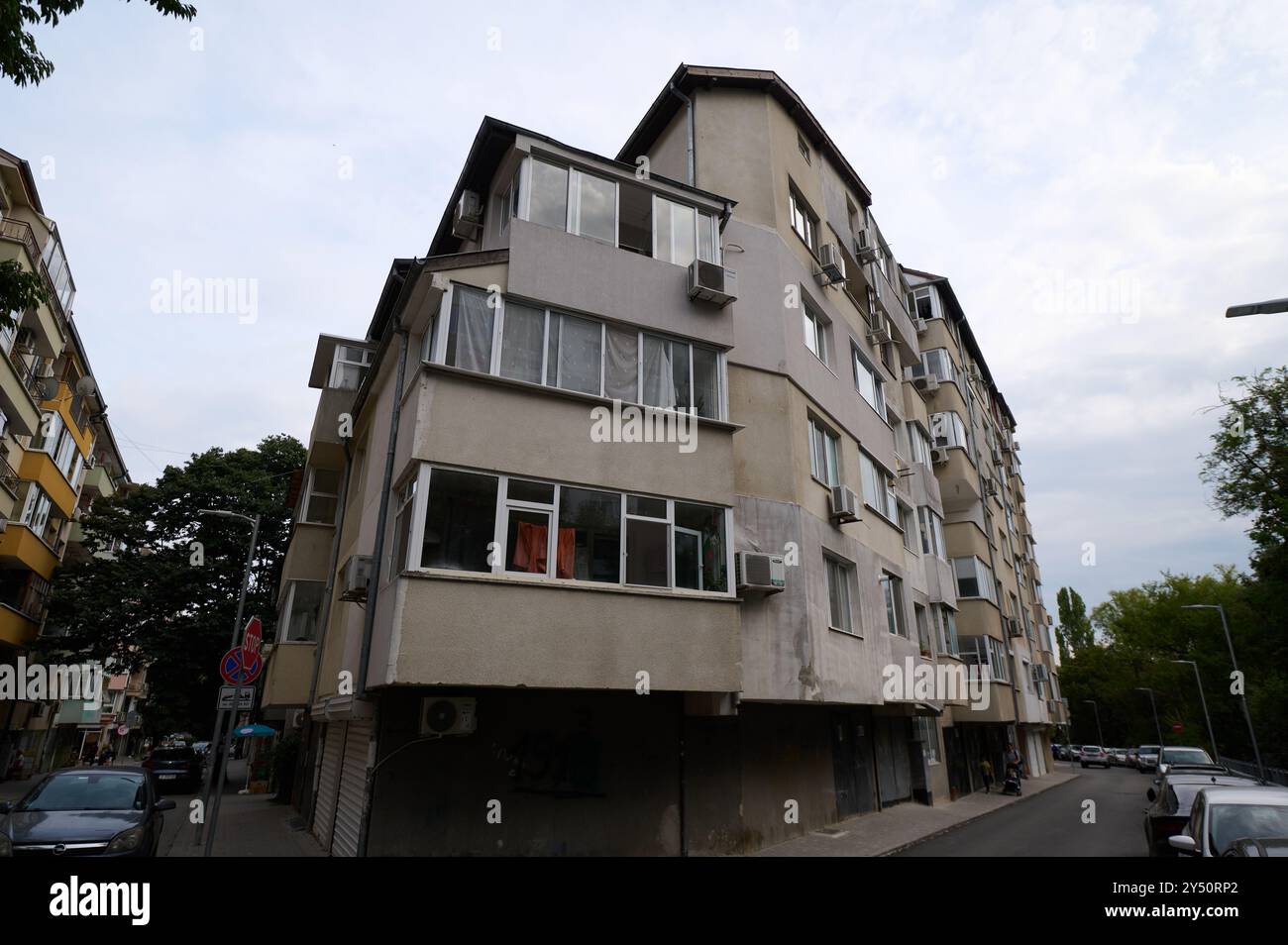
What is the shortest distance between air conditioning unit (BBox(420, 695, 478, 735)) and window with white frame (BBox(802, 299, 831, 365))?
11.1m

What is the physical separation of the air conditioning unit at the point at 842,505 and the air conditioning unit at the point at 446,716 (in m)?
8.69

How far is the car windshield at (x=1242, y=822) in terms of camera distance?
7.12 meters

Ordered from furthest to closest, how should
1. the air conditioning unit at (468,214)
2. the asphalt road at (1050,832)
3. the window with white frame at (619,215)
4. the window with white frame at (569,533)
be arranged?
the air conditioning unit at (468,214)
the asphalt road at (1050,832)
the window with white frame at (619,215)
the window with white frame at (569,533)

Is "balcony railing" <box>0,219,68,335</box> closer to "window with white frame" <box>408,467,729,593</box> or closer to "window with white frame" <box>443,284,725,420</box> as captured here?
"window with white frame" <box>443,284,725,420</box>

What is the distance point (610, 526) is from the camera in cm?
1067

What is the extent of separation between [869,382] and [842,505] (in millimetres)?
6249

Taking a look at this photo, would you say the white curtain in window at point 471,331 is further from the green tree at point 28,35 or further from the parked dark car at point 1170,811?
the parked dark car at point 1170,811

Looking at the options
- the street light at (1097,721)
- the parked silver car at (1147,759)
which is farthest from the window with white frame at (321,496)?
the street light at (1097,721)

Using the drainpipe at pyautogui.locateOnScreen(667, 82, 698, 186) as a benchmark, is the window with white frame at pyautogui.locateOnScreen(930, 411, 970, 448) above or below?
below

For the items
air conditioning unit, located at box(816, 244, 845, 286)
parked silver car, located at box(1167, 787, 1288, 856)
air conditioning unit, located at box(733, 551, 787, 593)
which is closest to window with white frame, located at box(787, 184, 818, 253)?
air conditioning unit, located at box(816, 244, 845, 286)

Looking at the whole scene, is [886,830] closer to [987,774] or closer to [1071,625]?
[987,774]

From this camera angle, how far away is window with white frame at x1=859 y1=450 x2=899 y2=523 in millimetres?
17750

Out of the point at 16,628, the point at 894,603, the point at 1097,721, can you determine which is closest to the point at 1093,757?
the point at 1097,721
